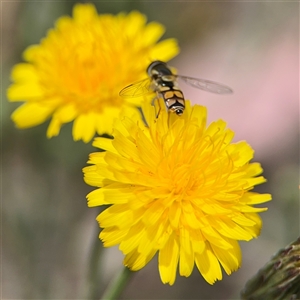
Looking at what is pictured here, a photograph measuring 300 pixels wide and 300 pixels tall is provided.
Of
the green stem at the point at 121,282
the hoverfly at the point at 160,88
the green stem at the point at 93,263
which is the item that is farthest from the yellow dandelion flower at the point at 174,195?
the green stem at the point at 93,263

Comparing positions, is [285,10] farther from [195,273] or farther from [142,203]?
[142,203]

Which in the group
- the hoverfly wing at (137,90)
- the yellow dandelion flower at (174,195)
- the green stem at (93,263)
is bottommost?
the green stem at (93,263)

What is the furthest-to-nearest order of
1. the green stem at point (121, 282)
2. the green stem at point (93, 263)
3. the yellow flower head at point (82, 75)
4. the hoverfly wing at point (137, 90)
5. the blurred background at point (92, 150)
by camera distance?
the blurred background at point (92, 150)
the green stem at point (93, 263)
the yellow flower head at point (82, 75)
the hoverfly wing at point (137, 90)
the green stem at point (121, 282)

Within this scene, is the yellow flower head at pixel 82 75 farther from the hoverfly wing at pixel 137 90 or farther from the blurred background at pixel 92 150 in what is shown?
the blurred background at pixel 92 150

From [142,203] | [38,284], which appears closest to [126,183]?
[142,203]

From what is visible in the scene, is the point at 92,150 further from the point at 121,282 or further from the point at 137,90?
the point at 121,282

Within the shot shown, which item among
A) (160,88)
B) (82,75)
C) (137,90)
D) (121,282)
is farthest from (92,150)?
(121,282)

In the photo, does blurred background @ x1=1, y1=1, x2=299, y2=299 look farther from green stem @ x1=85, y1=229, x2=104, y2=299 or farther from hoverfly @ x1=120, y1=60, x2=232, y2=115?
hoverfly @ x1=120, y1=60, x2=232, y2=115
